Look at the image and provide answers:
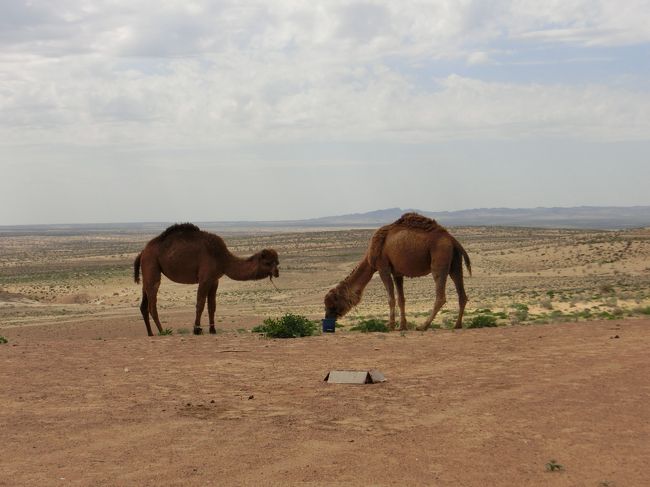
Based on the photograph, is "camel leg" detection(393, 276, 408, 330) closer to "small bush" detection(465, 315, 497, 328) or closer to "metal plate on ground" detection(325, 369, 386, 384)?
"small bush" detection(465, 315, 497, 328)

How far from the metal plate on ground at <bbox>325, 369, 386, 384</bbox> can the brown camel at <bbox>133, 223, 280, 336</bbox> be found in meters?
7.28

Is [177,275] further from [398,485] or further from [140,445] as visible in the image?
[398,485]

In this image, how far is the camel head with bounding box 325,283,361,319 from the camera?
19.0 metres

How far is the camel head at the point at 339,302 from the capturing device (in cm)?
1902

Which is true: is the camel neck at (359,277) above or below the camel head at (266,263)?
below

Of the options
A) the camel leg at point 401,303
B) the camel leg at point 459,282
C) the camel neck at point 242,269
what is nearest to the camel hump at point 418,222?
the camel leg at point 459,282

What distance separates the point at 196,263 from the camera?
19000 mm

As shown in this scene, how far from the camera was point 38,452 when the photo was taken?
A: 28.4 feet

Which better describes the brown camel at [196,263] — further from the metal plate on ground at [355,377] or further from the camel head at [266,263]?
the metal plate on ground at [355,377]

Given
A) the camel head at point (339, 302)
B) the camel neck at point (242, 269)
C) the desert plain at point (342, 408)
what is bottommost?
the desert plain at point (342, 408)

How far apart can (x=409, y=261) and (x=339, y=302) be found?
187cm

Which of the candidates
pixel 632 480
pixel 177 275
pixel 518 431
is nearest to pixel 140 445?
pixel 518 431

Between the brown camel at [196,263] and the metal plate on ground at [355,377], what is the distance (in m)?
7.28

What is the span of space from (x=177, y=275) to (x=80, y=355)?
4595mm
